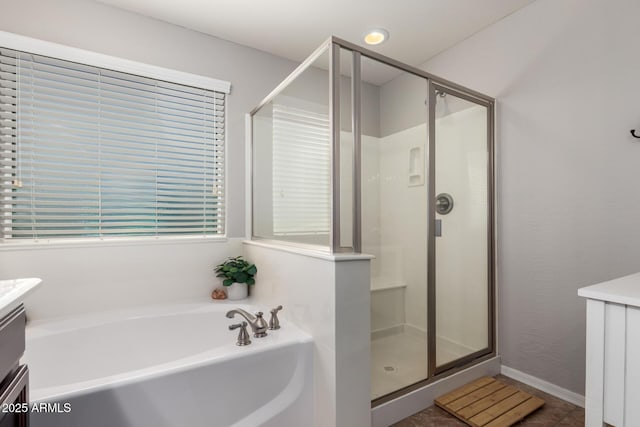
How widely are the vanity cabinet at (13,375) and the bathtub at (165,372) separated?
0.16m

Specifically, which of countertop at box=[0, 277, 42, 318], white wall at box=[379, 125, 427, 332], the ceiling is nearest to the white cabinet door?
white wall at box=[379, 125, 427, 332]

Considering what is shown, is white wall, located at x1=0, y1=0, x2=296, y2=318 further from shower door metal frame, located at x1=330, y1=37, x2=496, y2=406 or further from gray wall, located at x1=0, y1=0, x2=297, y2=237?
shower door metal frame, located at x1=330, y1=37, x2=496, y2=406

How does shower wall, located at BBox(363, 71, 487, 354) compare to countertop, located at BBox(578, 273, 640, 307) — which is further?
shower wall, located at BBox(363, 71, 487, 354)

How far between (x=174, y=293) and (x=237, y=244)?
0.55 metres

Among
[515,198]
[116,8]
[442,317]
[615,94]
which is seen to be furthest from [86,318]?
[615,94]

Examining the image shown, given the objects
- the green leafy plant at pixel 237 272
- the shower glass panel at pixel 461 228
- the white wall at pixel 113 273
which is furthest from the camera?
the green leafy plant at pixel 237 272

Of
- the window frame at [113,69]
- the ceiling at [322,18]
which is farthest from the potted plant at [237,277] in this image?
the ceiling at [322,18]

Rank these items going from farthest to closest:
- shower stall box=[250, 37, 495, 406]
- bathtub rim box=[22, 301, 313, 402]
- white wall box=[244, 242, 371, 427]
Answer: shower stall box=[250, 37, 495, 406], white wall box=[244, 242, 371, 427], bathtub rim box=[22, 301, 313, 402]

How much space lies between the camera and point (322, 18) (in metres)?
2.13

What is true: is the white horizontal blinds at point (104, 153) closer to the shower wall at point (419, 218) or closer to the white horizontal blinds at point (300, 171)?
the white horizontal blinds at point (300, 171)

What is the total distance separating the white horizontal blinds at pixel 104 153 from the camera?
1750 mm

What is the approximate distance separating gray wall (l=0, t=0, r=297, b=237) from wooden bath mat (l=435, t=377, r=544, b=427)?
1791mm

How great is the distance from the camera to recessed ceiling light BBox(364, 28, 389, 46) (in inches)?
89.5

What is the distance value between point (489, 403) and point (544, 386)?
18.4 inches
